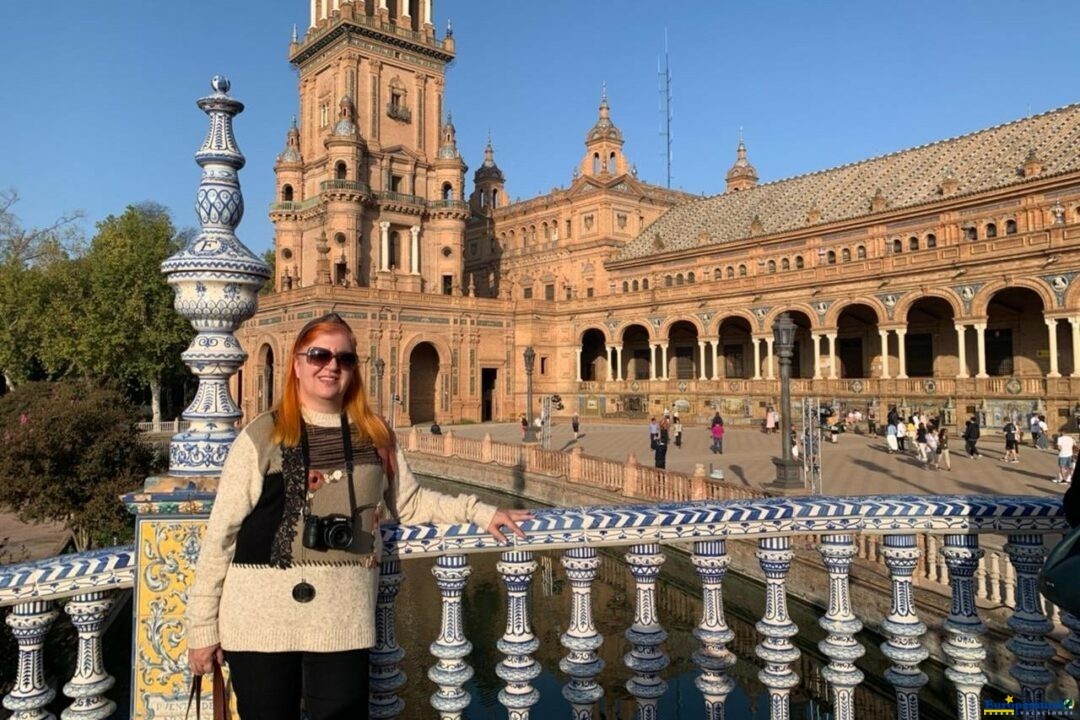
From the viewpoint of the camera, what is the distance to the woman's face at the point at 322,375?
259 centimetres

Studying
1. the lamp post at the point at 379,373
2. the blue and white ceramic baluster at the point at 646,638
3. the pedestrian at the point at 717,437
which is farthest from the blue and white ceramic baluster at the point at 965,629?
the lamp post at the point at 379,373

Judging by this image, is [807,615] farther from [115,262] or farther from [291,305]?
[115,262]

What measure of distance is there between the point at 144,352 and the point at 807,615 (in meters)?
41.9

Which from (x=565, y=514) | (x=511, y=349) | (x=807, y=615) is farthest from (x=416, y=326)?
(x=565, y=514)

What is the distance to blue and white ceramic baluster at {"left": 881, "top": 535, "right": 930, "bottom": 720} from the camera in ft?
10.8

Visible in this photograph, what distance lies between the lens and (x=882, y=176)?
39531 millimetres

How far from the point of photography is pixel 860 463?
70.5 ft

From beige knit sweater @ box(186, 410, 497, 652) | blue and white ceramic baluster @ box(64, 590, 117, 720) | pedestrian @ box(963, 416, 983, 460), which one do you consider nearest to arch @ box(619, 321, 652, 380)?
pedestrian @ box(963, 416, 983, 460)

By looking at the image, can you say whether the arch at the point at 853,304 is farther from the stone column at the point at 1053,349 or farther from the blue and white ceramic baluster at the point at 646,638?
the blue and white ceramic baluster at the point at 646,638

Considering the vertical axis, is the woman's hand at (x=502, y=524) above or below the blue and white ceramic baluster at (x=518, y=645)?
above

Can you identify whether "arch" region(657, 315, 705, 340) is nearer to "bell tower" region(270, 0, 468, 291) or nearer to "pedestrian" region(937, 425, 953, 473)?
"bell tower" region(270, 0, 468, 291)

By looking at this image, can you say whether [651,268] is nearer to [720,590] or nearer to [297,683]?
[720,590]

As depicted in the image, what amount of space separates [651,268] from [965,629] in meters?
44.6

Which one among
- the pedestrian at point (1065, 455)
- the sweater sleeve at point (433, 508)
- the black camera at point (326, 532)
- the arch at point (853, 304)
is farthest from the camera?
the arch at point (853, 304)
